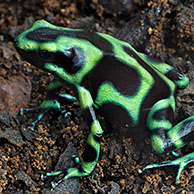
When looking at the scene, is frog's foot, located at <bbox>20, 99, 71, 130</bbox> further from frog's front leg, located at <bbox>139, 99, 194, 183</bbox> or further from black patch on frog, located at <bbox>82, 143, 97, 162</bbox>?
frog's front leg, located at <bbox>139, 99, 194, 183</bbox>

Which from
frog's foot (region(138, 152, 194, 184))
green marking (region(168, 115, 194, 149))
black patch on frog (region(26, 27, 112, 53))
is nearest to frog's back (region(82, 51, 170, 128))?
black patch on frog (region(26, 27, 112, 53))

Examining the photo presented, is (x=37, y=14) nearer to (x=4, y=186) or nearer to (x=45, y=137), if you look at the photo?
(x=45, y=137)

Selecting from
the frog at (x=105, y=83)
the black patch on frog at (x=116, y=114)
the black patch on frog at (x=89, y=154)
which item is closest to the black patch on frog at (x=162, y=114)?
the frog at (x=105, y=83)

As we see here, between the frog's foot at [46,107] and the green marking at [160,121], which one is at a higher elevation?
the green marking at [160,121]

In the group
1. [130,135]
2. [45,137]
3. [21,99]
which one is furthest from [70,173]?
[21,99]

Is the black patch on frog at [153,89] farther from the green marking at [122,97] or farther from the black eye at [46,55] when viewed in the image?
the black eye at [46,55]

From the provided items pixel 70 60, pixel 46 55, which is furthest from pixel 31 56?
pixel 70 60

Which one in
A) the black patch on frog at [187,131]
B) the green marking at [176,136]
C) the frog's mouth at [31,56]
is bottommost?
the green marking at [176,136]

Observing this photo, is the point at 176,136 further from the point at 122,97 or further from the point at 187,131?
the point at 122,97
